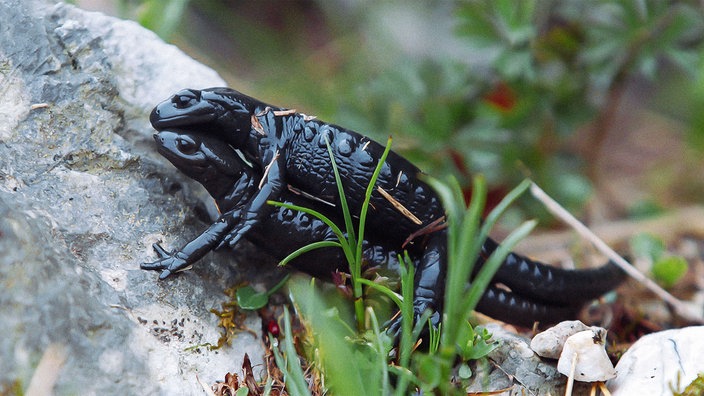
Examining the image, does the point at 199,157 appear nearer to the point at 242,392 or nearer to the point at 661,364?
the point at 242,392

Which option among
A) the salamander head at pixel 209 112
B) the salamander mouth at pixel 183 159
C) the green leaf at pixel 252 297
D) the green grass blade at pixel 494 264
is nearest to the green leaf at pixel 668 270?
the green grass blade at pixel 494 264

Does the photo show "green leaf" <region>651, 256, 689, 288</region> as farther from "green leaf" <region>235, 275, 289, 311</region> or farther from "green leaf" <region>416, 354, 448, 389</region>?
"green leaf" <region>235, 275, 289, 311</region>

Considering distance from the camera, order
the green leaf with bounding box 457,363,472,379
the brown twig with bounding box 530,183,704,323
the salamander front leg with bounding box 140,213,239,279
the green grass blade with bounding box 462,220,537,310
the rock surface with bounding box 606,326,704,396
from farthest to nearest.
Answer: the brown twig with bounding box 530,183,704,323 → the salamander front leg with bounding box 140,213,239,279 → the green leaf with bounding box 457,363,472,379 → the rock surface with bounding box 606,326,704,396 → the green grass blade with bounding box 462,220,537,310

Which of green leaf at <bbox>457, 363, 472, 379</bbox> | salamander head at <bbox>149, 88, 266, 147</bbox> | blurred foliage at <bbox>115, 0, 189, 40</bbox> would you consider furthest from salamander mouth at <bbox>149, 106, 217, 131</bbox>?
green leaf at <bbox>457, 363, 472, 379</bbox>

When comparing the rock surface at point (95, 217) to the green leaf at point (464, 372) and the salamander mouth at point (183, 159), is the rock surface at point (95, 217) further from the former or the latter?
the green leaf at point (464, 372)

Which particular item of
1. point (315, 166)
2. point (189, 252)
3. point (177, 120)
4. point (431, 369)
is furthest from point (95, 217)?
point (431, 369)

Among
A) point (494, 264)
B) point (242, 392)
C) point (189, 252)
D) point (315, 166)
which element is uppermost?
point (494, 264)

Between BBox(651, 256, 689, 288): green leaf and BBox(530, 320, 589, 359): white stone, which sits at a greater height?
BBox(530, 320, 589, 359): white stone
